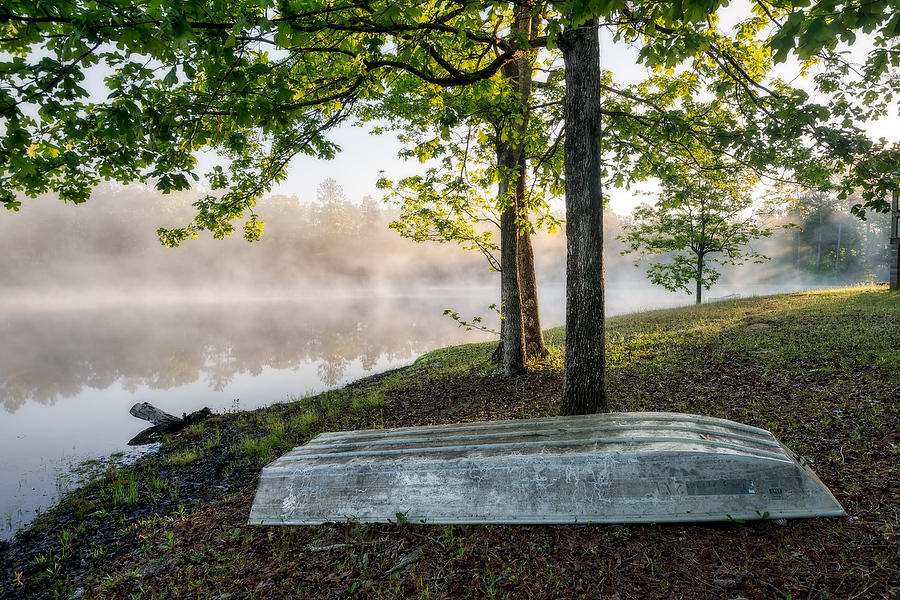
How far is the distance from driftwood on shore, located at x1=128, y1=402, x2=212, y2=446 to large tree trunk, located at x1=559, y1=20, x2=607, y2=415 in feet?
32.9

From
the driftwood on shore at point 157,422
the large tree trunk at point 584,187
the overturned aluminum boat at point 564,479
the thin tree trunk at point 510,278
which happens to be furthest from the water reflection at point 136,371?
the large tree trunk at point 584,187

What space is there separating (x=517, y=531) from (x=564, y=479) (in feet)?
2.03

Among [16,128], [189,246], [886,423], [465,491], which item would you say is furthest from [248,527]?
[189,246]

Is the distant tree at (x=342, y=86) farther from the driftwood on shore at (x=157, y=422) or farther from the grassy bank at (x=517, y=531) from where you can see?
the driftwood on shore at (x=157, y=422)

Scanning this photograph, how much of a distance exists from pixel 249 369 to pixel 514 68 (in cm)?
1593

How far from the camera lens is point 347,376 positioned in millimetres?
15609

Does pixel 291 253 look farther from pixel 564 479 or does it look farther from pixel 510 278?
pixel 564 479

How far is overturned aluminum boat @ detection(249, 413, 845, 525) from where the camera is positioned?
3.37 metres

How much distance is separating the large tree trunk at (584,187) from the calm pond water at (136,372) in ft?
28.5

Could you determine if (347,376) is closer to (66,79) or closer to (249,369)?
(249,369)

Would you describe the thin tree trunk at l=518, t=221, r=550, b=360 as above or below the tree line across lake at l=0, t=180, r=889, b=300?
below

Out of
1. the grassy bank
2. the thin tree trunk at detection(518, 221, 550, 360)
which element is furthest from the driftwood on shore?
the thin tree trunk at detection(518, 221, 550, 360)

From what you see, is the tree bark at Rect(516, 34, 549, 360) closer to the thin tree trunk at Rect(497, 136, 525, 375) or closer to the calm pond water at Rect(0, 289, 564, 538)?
the thin tree trunk at Rect(497, 136, 525, 375)

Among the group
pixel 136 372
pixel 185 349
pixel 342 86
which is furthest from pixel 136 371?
pixel 342 86
